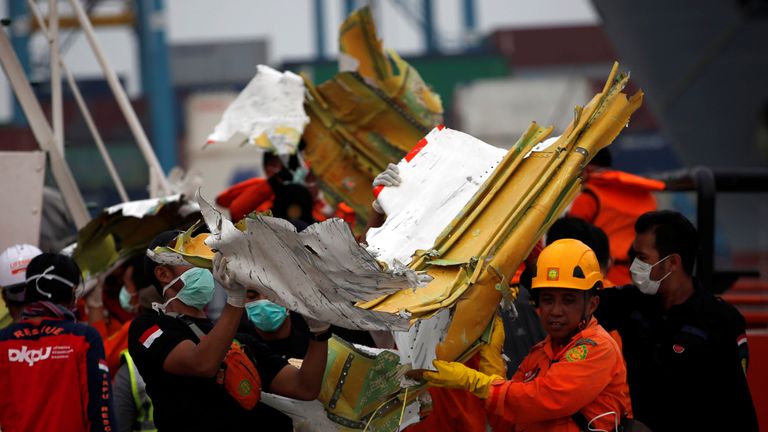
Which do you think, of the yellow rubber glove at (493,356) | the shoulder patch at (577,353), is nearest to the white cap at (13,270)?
the yellow rubber glove at (493,356)

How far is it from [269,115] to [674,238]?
2883mm

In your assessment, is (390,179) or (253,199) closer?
(390,179)

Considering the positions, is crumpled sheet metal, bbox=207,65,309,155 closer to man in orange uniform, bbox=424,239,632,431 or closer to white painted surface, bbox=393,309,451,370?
white painted surface, bbox=393,309,451,370

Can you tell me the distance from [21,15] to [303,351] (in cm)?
3836

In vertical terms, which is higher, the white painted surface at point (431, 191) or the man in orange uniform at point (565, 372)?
the white painted surface at point (431, 191)

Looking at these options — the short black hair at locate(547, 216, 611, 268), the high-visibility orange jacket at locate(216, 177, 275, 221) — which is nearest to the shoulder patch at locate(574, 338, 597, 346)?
the short black hair at locate(547, 216, 611, 268)

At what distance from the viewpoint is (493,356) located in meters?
4.72

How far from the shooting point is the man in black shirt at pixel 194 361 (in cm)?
419

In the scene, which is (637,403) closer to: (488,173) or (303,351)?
(488,173)

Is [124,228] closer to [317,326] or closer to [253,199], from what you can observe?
[253,199]

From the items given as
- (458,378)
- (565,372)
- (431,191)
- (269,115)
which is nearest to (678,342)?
(565,372)

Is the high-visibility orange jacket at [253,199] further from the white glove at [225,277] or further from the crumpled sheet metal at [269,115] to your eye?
the white glove at [225,277]

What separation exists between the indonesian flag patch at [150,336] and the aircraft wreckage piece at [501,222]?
2.75 feet

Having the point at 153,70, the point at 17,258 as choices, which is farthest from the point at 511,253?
the point at 153,70
